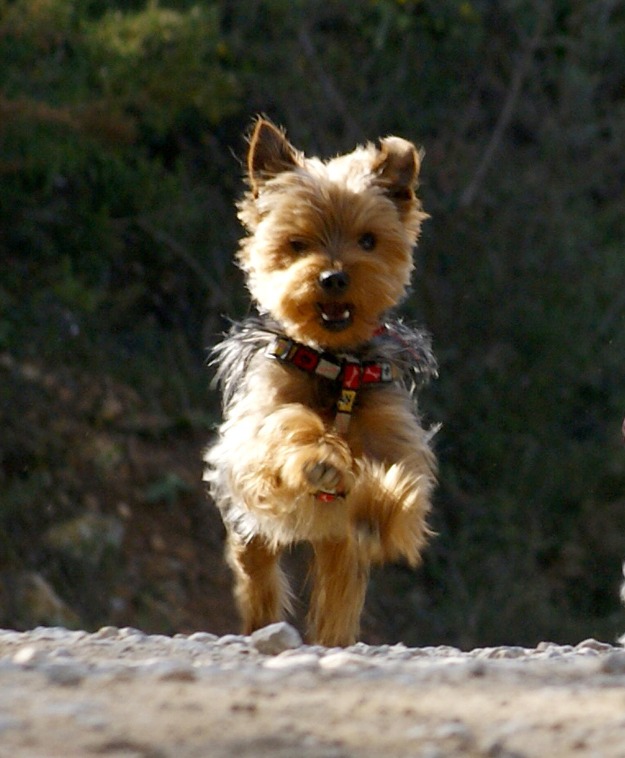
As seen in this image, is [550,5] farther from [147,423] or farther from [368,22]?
[147,423]

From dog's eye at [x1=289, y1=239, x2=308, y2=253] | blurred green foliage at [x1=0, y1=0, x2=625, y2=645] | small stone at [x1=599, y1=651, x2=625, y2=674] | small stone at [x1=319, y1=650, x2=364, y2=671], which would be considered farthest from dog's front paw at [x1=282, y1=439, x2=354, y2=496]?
blurred green foliage at [x1=0, y1=0, x2=625, y2=645]

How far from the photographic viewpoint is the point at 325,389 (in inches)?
285

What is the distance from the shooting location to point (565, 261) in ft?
51.4

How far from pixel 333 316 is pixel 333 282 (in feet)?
0.49

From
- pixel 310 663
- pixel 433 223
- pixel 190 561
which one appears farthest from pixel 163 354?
pixel 310 663

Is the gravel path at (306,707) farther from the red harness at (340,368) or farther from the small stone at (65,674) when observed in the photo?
the red harness at (340,368)

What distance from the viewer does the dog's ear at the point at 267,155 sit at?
7660 millimetres

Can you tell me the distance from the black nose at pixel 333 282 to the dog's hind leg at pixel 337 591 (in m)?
0.96

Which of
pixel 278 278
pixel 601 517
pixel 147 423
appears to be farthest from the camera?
pixel 601 517

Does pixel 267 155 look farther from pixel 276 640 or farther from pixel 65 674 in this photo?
pixel 65 674

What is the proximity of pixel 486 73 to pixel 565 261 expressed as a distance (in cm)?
209

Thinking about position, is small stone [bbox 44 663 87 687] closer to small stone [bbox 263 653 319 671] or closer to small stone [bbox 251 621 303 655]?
small stone [bbox 263 653 319 671]

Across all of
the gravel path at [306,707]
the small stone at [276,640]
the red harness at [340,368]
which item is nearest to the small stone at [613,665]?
the gravel path at [306,707]

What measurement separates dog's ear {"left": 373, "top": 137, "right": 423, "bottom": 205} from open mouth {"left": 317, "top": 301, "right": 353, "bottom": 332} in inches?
29.5
